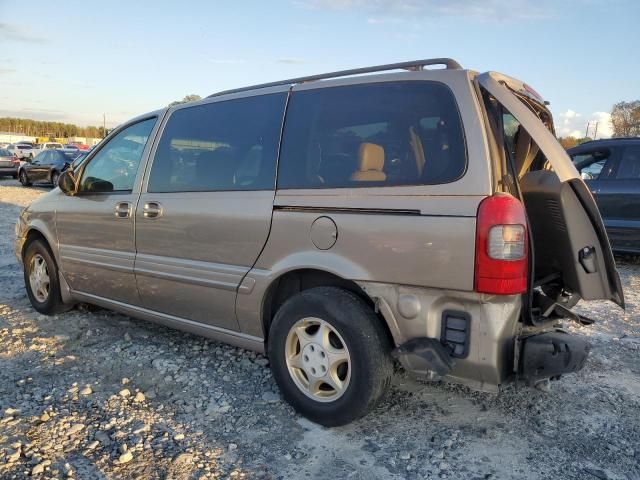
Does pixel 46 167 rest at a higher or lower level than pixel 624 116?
lower

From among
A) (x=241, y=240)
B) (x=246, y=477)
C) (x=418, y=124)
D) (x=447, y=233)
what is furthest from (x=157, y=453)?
(x=418, y=124)

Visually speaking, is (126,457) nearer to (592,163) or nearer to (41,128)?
(592,163)

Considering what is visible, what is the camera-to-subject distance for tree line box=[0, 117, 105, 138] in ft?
336

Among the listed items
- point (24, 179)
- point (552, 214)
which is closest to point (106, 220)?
point (552, 214)

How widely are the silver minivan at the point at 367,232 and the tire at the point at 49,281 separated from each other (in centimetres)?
112

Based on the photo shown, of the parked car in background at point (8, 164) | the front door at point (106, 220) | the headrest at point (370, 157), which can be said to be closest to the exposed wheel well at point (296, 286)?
the headrest at point (370, 157)

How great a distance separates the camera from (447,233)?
2.54 meters

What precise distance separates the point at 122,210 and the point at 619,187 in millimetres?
6325

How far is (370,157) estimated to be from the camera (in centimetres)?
288

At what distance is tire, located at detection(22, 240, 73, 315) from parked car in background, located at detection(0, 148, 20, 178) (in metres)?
22.2

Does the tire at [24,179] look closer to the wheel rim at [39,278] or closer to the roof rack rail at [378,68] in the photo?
the wheel rim at [39,278]

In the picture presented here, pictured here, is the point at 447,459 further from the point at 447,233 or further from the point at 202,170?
the point at 202,170

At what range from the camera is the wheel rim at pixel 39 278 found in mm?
4906

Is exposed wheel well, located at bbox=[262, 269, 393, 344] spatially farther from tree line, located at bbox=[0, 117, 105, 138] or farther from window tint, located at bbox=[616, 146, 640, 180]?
tree line, located at bbox=[0, 117, 105, 138]
